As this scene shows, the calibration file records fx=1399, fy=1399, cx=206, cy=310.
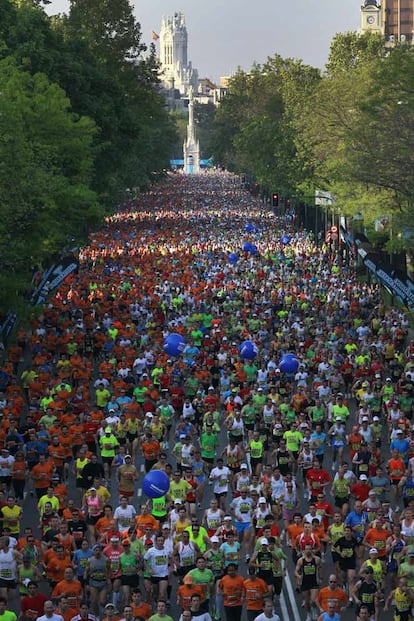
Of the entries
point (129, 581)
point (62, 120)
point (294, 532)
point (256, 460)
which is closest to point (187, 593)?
point (129, 581)

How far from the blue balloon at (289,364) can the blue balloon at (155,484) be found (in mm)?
10807

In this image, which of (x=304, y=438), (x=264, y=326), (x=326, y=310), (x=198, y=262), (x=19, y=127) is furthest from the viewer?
(x=198, y=262)

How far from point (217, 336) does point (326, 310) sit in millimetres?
8691

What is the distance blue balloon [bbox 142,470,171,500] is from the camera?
18.0 metres

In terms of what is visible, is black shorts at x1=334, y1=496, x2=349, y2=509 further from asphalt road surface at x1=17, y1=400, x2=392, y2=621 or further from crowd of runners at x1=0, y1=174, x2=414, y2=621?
asphalt road surface at x1=17, y1=400, x2=392, y2=621

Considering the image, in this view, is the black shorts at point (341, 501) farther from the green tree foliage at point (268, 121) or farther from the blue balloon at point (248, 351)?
the green tree foliage at point (268, 121)

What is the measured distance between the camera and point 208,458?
22.5 m

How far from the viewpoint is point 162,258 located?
2424 inches

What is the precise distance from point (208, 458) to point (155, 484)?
454cm

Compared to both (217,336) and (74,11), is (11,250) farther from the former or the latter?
(74,11)

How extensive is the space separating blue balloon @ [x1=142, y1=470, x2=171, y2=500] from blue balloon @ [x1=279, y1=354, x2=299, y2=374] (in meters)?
10.8

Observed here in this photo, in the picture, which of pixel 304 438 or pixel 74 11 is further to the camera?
pixel 74 11

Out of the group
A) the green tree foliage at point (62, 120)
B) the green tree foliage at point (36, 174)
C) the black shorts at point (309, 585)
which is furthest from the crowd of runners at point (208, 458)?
the green tree foliage at point (62, 120)

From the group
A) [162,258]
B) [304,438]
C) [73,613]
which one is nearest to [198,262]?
[162,258]
